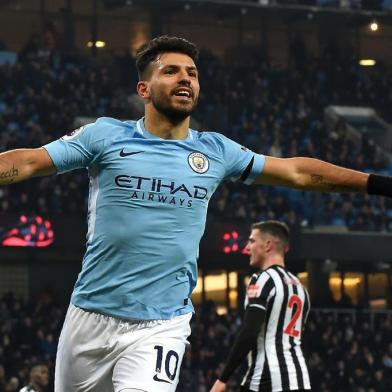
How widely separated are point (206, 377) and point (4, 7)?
16299mm

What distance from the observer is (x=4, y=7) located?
122 ft

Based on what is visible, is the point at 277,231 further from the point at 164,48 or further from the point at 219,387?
the point at 164,48

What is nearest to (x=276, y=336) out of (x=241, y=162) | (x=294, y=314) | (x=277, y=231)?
(x=294, y=314)

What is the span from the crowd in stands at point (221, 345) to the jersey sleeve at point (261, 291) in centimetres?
1287

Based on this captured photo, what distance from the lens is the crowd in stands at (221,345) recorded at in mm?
23734

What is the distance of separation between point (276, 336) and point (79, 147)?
146 inches

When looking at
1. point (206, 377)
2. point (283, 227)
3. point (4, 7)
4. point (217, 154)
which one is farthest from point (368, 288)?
point (217, 154)

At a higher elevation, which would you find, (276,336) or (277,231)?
(277,231)

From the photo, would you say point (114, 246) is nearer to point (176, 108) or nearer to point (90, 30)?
point (176, 108)

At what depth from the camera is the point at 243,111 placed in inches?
1384

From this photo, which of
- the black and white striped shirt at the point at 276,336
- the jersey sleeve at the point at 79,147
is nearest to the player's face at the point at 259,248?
the black and white striped shirt at the point at 276,336

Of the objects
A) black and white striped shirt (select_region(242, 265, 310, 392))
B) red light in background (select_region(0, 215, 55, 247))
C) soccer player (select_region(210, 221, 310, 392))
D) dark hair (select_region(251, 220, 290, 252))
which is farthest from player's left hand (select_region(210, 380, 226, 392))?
red light in background (select_region(0, 215, 55, 247))

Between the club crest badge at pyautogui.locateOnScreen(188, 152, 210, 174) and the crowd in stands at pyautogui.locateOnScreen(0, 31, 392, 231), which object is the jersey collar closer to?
the club crest badge at pyautogui.locateOnScreen(188, 152, 210, 174)

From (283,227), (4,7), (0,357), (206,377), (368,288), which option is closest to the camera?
(283,227)
